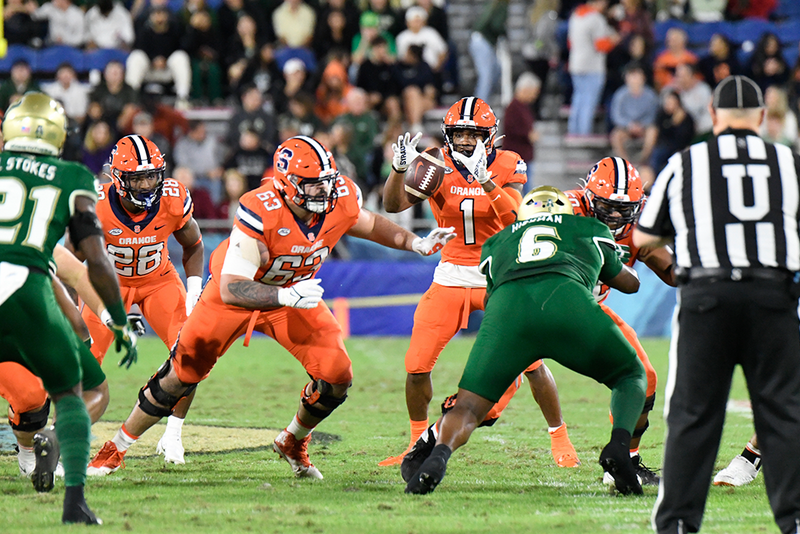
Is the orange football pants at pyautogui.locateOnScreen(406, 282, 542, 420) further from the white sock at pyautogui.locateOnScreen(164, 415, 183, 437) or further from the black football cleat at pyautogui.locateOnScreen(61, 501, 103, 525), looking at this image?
the black football cleat at pyautogui.locateOnScreen(61, 501, 103, 525)

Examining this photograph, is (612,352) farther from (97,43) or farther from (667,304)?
(97,43)

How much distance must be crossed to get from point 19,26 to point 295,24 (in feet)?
14.3

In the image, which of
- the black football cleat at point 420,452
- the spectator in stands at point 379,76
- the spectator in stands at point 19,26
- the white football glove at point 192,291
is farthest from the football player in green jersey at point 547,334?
the spectator in stands at point 19,26

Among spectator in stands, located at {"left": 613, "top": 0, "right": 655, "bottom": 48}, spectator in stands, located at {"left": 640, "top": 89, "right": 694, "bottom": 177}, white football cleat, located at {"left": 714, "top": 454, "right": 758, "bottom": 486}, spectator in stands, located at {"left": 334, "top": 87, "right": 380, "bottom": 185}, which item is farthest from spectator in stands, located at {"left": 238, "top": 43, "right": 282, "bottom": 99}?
white football cleat, located at {"left": 714, "top": 454, "right": 758, "bottom": 486}

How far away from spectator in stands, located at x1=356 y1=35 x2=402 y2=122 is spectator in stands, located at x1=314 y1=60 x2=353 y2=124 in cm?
31

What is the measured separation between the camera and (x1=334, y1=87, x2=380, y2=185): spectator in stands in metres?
14.5

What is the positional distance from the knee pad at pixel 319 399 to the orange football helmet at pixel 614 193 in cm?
190

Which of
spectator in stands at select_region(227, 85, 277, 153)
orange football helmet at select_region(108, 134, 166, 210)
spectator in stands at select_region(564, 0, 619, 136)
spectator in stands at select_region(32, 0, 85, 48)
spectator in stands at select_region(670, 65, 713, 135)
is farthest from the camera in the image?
spectator in stands at select_region(32, 0, 85, 48)

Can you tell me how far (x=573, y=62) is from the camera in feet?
50.4

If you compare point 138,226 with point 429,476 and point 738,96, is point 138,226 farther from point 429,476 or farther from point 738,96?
point 738,96

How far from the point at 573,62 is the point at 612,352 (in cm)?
1083

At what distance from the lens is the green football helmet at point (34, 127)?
479 cm

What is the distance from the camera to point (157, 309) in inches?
283

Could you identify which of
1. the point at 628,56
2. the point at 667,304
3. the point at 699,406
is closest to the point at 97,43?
the point at 628,56
